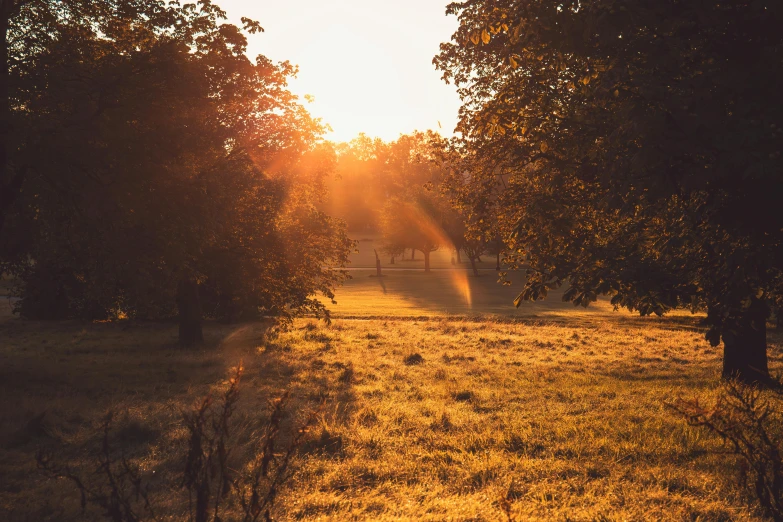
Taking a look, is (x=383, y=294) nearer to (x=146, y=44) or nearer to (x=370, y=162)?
(x=146, y=44)

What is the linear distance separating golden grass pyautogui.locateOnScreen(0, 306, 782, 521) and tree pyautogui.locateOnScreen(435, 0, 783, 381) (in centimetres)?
199

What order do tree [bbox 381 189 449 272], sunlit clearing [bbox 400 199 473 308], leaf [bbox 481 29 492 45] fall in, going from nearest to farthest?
leaf [bbox 481 29 492 45] → tree [bbox 381 189 449 272] → sunlit clearing [bbox 400 199 473 308]

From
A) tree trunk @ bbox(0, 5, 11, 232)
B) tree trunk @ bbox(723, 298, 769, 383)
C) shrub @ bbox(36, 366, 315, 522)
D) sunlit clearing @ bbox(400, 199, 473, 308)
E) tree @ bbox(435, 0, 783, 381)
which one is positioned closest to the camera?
shrub @ bbox(36, 366, 315, 522)

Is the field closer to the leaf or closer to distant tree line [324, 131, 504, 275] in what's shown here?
distant tree line [324, 131, 504, 275]

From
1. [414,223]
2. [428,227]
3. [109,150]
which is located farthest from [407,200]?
[109,150]

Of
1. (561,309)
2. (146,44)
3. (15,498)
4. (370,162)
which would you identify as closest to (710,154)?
(15,498)

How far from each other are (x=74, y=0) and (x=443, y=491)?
39.9ft

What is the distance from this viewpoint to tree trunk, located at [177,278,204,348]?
22.0 meters

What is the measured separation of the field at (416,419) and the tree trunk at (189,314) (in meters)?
0.85

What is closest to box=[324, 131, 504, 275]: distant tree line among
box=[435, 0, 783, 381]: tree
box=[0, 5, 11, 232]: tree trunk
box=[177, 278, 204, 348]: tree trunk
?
box=[435, 0, 783, 381]: tree

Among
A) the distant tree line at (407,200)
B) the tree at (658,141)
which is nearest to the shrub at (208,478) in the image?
the tree at (658,141)

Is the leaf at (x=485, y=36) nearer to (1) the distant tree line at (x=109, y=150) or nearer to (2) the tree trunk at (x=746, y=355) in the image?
(1) the distant tree line at (x=109, y=150)

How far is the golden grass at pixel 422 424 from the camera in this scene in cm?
608

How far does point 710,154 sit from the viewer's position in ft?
22.1
